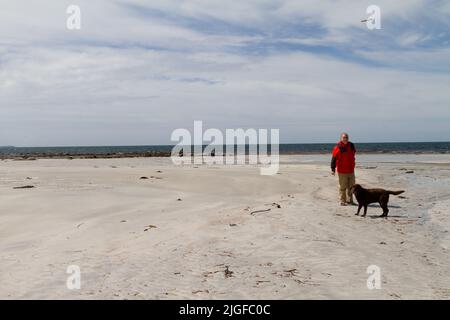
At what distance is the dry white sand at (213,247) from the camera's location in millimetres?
5469

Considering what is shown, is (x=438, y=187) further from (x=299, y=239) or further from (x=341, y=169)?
(x=299, y=239)

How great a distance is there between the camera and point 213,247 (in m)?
7.36

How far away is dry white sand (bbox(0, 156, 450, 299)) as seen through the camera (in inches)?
215

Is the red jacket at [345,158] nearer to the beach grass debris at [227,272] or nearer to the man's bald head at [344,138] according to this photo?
the man's bald head at [344,138]

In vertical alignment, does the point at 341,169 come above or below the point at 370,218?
above

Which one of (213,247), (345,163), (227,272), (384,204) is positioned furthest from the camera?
(345,163)

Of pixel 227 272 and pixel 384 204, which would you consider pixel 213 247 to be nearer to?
pixel 227 272

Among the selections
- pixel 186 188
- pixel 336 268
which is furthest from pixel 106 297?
pixel 186 188

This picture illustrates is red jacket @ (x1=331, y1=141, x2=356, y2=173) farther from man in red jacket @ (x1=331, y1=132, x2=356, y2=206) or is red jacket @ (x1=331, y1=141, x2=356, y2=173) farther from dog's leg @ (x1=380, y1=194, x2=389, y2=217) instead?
dog's leg @ (x1=380, y1=194, x2=389, y2=217)

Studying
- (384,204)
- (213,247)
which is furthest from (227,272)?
(384,204)

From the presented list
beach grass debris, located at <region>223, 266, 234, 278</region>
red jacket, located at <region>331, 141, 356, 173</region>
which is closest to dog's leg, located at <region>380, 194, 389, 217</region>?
red jacket, located at <region>331, 141, 356, 173</region>
